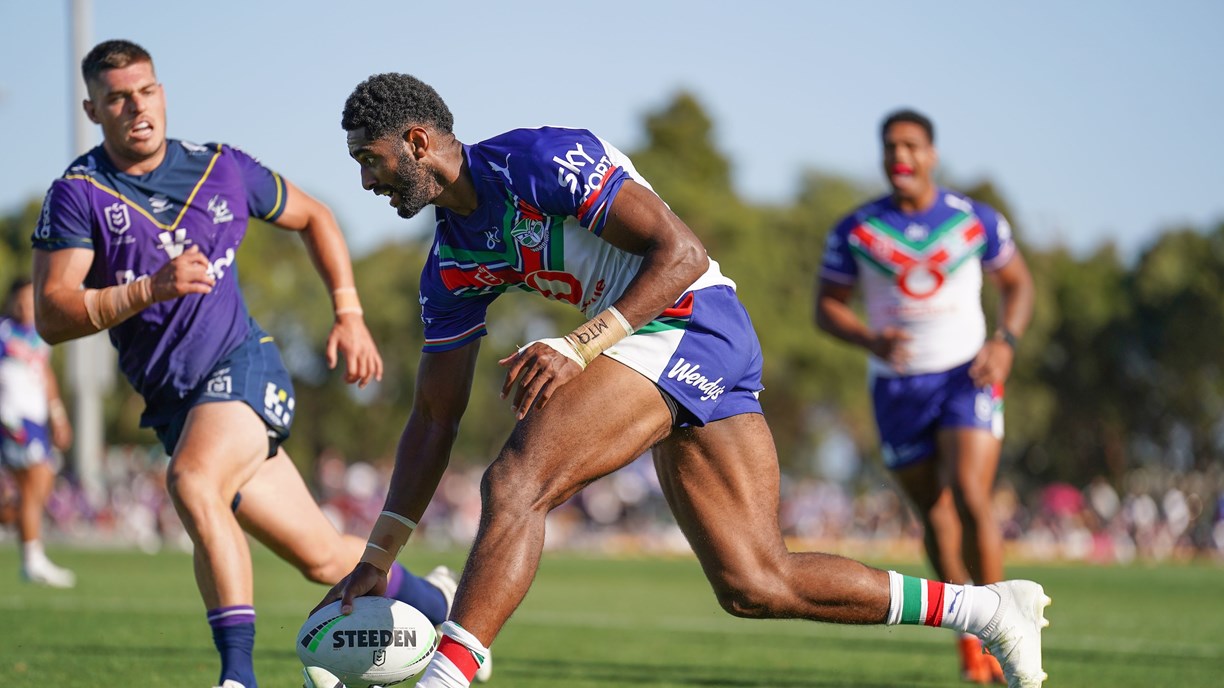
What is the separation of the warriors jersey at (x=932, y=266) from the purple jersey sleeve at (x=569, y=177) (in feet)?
13.3

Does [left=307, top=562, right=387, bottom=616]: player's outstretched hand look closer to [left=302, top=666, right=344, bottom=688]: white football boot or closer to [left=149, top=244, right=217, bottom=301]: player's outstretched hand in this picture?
[left=302, top=666, right=344, bottom=688]: white football boot

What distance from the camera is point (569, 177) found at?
4512 millimetres

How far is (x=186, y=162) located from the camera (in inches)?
244

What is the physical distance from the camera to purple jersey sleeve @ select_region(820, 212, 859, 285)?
8516 mm

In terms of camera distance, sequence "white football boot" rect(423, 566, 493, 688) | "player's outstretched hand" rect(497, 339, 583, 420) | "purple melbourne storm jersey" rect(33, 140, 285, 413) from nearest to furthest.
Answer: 1. "player's outstretched hand" rect(497, 339, 583, 420)
2. "purple melbourne storm jersey" rect(33, 140, 285, 413)
3. "white football boot" rect(423, 566, 493, 688)

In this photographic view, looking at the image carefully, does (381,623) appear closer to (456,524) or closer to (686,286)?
(686,286)

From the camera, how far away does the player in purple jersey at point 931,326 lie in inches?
308

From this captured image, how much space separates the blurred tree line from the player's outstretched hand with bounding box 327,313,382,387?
127 ft

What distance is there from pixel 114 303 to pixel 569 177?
209cm

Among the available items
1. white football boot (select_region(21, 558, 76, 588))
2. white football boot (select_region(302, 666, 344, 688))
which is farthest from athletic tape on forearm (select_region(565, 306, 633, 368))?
white football boot (select_region(21, 558, 76, 588))

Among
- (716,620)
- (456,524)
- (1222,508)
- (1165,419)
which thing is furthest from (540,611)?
(1165,419)

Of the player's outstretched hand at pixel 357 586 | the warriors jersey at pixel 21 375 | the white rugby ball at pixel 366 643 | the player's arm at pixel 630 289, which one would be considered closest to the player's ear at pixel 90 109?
the player's outstretched hand at pixel 357 586

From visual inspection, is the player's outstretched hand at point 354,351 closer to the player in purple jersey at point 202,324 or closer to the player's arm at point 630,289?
the player in purple jersey at point 202,324

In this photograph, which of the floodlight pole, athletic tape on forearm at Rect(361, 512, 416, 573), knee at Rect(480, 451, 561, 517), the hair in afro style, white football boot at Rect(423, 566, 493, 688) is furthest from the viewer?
the floodlight pole
